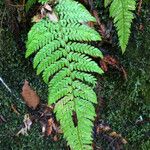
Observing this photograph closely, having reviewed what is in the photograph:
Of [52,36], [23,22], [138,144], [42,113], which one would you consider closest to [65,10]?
[52,36]

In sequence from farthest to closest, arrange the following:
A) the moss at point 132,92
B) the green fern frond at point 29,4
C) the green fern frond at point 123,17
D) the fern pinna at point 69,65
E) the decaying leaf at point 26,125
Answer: the moss at point 132,92 → the decaying leaf at point 26,125 → the green fern frond at point 29,4 → the green fern frond at point 123,17 → the fern pinna at point 69,65

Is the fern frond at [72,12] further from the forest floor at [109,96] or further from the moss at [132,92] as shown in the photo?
the moss at [132,92]

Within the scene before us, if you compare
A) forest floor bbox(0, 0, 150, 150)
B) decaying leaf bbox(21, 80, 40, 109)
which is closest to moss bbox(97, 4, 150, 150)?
forest floor bbox(0, 0, 150, 150)

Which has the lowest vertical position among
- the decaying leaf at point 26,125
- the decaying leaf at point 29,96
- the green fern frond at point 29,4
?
the decaying leaf at point 26,125

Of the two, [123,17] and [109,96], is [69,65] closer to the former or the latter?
[123,17]

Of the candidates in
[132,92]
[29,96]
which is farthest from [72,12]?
[132,92]

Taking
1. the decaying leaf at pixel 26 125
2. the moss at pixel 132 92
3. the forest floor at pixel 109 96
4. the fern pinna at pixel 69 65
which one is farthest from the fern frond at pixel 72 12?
the decaying leaf at pixel 26 125

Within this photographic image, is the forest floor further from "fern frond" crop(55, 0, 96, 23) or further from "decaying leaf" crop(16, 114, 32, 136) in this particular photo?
"fern frond" crop(55, 0, 96, 23)
